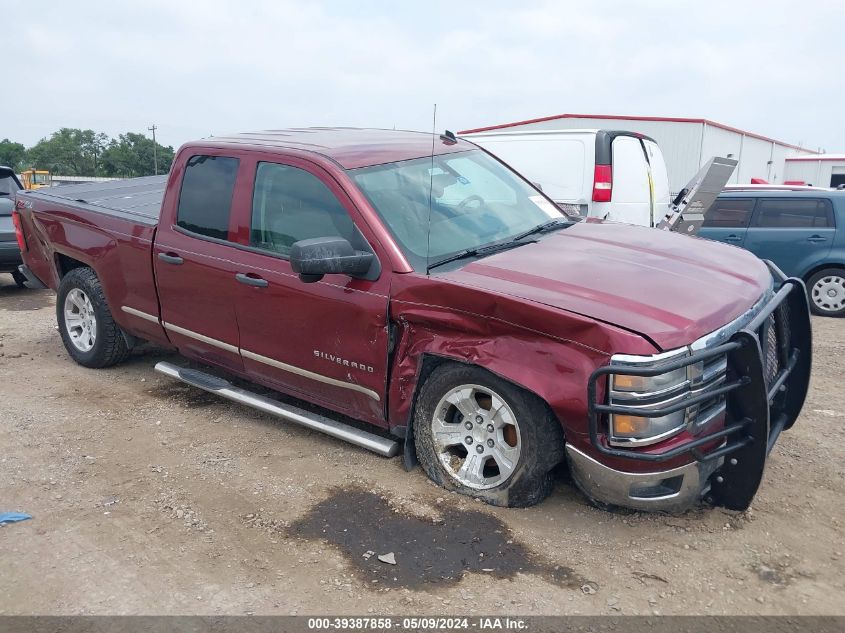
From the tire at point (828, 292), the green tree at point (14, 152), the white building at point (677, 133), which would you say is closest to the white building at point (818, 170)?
the white building at point (677, 133)

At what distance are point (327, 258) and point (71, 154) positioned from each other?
67632 millimetres

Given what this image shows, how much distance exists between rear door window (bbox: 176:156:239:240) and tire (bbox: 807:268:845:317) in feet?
24.6

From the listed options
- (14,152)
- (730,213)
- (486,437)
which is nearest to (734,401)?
(486,437)

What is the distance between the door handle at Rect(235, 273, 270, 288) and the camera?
4176mm

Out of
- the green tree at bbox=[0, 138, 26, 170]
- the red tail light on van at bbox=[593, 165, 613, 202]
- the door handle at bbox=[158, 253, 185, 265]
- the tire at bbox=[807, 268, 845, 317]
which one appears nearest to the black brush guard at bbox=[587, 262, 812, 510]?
the door handle at bbox=[158, 253, 185, 265]

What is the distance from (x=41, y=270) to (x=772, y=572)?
19.5ft

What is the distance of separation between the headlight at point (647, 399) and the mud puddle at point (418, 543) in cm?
65

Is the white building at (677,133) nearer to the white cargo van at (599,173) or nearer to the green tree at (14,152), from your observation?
the white cargo van at (599,173)

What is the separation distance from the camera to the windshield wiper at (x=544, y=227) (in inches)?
165

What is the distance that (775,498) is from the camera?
3.67 metres

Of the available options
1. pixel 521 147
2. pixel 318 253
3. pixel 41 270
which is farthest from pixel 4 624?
pixel 521 147

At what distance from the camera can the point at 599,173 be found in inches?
313

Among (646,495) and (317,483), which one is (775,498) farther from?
(317,483)

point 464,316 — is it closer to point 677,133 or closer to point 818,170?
point 677,133
